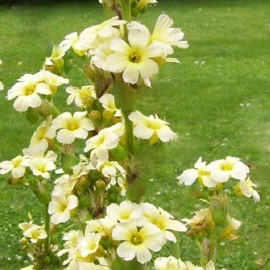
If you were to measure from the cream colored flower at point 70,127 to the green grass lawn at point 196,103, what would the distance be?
10cm

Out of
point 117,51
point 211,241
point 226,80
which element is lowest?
point 226,80

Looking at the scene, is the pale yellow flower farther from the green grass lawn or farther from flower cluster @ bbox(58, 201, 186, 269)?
flower cluster @ bbox(58, 201, 186, 269)

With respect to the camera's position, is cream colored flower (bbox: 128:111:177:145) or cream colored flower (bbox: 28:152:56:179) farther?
cream colored flower (bbox: 28:152:56:179)

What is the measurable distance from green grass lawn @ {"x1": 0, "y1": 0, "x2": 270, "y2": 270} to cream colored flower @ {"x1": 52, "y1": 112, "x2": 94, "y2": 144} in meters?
0.10

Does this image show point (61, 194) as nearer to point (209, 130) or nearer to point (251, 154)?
point (251, 154)

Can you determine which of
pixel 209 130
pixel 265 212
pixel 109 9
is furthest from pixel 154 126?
pixel 209 130

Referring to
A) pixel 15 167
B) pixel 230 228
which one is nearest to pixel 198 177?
pixel 230 228

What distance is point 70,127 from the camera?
3.40ft

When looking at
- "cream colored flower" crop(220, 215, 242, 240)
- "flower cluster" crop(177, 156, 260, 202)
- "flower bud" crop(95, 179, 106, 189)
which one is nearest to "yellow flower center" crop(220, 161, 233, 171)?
"flower cluster" crop(177, 156, 260, 202)

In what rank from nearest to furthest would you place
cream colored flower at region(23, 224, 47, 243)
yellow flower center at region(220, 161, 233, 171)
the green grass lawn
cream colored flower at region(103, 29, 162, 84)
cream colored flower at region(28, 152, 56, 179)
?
cream colored flower at region(103, 29, 162, 84)
yellow flower center at region(220, 161, 233, 171)
the green grass lawn
cream colored flower at region(28, 152, 56, 179)
cream colored flower at region(23, 224, 47, 243)

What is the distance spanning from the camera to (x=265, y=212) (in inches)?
163

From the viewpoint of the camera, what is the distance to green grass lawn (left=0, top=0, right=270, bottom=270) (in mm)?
1281

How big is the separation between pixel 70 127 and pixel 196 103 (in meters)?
4.93

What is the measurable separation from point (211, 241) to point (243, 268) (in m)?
2.52
